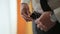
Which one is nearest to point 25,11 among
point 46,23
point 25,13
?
point 25,13

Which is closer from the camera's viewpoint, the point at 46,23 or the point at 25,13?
the point at 46,23

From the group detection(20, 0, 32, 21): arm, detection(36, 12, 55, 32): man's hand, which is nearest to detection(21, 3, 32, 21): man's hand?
detection(20, 0, 32, 21): arm

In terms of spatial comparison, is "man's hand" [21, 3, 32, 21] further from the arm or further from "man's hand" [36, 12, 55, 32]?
"man's hand" [36, 12, 55, 32]

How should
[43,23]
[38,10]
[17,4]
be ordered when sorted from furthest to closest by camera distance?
1. [17,4]
2. [38,10]
3. [43,23]

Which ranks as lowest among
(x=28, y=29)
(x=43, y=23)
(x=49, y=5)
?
(x=28, y=29)

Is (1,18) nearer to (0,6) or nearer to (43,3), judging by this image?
(0,6)

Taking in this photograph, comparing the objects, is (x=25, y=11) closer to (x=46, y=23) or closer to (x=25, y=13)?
(x=25, y=13)

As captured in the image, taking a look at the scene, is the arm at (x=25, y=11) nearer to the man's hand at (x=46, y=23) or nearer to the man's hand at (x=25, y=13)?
the man's hand at (x=25, y=13)

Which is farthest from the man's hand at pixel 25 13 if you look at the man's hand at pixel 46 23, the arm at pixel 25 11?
the man's hand at pixel 46 23

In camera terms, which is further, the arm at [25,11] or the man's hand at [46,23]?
the arm at [25,11]

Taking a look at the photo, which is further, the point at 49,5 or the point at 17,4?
the point at 17,4

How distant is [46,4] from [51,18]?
0.09 meters

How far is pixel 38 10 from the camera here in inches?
35.5

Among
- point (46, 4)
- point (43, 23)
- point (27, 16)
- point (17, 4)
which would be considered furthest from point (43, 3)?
point (17, 4)
